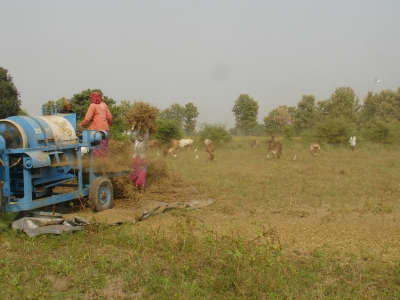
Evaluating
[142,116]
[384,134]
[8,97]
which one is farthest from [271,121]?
[142,116]

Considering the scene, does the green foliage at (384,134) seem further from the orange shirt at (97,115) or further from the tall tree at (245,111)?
the orange shirt at (97,115)

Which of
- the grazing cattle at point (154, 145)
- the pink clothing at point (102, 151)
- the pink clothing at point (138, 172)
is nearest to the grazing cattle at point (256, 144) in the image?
the grazing cattle at point (154, 145)

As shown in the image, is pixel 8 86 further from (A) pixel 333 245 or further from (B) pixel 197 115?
(A) pixel 333 245

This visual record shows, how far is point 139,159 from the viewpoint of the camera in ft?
32.0

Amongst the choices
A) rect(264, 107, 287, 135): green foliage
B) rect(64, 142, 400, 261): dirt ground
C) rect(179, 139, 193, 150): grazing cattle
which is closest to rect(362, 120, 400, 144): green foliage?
rect(179, 139, 193, 150): grazing cattle

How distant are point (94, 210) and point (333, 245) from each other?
13.4 feet

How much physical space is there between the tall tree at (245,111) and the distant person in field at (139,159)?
40.6 metres

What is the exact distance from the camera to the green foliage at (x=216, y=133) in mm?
36969

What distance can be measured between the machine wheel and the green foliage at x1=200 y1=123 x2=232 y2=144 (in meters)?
29.1

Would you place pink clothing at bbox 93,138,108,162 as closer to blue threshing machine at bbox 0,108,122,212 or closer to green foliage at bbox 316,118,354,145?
blue threshing machine at bbox 0,108,122,212

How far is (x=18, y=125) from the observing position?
6.25 m

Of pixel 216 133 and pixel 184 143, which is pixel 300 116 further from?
pixel 184 143

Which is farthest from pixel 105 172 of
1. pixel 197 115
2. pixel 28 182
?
pixel 197 115

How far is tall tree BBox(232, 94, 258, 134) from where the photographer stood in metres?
49.9
